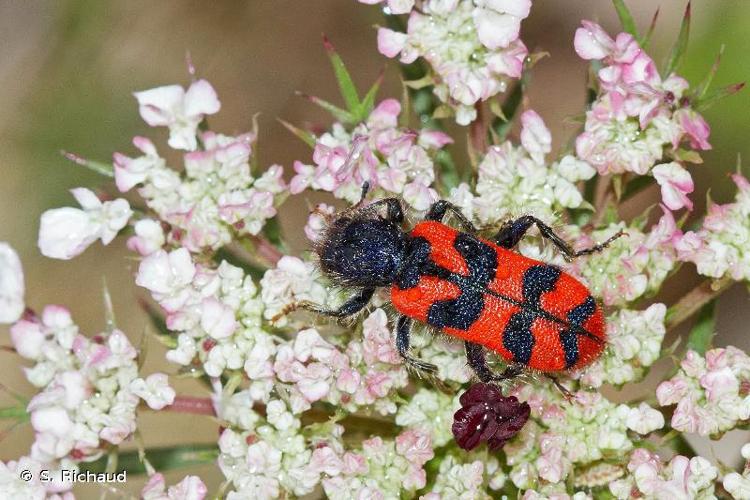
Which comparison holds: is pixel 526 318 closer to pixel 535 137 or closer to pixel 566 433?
pixel 566 433

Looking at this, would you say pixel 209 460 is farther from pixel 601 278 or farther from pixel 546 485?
pixel 601 278

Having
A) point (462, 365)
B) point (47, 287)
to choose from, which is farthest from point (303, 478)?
point (47, 287)

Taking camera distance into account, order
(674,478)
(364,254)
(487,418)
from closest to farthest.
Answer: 1. (487,418)
2. (674,478)
3. (364,254)

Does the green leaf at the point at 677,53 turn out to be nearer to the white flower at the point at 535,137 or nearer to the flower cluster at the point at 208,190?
the white flower at the point at 535,137

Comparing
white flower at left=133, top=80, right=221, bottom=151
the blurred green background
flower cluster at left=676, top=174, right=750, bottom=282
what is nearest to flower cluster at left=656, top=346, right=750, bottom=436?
flower cluster at left=676, top=174, right=750, bottom=282

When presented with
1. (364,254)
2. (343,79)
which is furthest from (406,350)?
(343,79)

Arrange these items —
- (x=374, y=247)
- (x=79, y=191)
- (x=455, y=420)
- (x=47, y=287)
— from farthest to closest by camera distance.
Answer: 1. (x=47, y=287)
2. (x=79, y=191)
3. (x=374, y=247)
4. (x=455, y=420)
